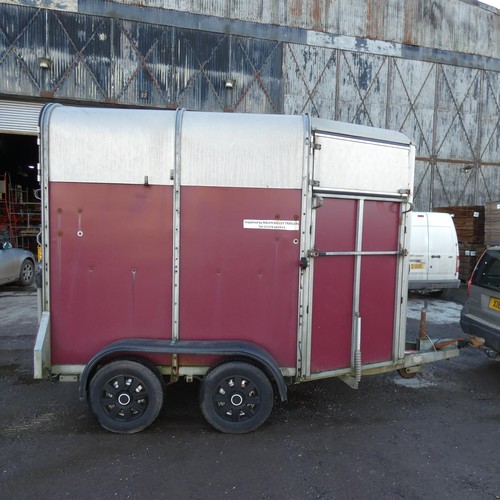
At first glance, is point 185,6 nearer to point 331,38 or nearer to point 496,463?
point 331,38

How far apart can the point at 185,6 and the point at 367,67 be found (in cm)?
725

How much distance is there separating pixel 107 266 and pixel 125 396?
124 cm

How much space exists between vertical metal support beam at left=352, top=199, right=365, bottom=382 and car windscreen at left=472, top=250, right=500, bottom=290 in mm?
2552

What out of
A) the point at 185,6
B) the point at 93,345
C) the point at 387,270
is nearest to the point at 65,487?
the point at 93,345

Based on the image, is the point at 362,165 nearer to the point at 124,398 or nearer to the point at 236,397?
the point at 236,397

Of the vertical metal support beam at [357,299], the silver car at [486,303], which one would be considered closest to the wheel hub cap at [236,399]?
the vertical metal support beam at [357,299]

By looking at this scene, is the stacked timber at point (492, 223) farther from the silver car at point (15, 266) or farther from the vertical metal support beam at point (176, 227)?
the silver car at point (15, 266)

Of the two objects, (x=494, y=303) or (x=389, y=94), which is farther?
(x=389, y=94)

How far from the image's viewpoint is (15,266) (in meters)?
11.3

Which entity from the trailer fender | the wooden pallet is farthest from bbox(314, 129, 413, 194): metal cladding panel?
the wooden pallet

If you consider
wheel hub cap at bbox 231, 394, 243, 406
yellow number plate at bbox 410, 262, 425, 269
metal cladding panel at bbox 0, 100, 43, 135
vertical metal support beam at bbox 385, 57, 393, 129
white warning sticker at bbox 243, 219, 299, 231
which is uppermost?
vertical metal support beam at bbox 385, 57, 393, 129

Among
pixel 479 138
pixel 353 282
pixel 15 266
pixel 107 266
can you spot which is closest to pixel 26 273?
pixel 15 266

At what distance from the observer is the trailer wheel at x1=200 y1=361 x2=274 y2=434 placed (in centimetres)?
371

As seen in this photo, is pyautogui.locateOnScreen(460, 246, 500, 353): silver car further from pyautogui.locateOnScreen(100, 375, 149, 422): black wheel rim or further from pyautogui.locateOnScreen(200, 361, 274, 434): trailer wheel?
pyautogui.locateOnScreen(100, 375, 149, 422): black wheel rim
